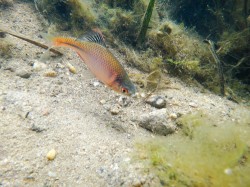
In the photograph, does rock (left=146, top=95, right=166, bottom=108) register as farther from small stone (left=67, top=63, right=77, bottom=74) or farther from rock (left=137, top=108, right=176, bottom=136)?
small stone (left=67, top=63, right=77, bottom=74)

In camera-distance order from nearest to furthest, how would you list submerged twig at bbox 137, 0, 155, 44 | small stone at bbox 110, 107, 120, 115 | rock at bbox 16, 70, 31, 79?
small stone at bbox 110, 107, 120, 115
rock at bbox 16, 70, 31, 79
submerged twig at bbox 137, 0, 155, 44

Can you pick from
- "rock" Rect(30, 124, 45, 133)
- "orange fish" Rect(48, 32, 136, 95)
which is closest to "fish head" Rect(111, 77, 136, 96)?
"orange fish" Rect(48, 32, 136, 95)

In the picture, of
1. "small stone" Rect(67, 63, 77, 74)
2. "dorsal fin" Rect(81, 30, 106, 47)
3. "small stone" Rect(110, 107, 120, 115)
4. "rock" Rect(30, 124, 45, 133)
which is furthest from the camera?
"small stone" Rect(67, 63, 77, 74)

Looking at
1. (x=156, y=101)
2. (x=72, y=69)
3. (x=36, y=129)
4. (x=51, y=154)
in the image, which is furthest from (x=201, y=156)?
(x=72, y=69)

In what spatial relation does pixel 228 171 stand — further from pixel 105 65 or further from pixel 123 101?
pixel 123 101

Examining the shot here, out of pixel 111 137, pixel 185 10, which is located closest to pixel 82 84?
pixel 111 137

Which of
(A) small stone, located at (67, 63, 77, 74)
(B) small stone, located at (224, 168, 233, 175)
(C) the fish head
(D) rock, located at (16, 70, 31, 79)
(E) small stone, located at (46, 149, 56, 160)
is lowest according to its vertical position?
(D) rock, located at (16, 70, 31, 79)

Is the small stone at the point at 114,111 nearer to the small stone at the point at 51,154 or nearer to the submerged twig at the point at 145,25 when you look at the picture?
the small stone at the point at 51,154

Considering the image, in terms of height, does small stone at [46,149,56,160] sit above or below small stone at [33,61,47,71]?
above
